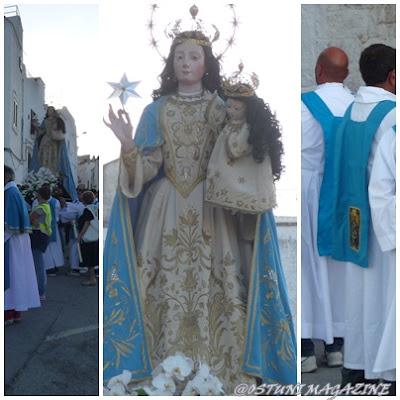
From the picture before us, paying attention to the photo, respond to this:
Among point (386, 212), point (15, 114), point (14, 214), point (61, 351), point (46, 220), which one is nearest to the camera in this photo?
point (386, 212)

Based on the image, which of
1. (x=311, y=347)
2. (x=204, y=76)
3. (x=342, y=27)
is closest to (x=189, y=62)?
(x=204, y=76)

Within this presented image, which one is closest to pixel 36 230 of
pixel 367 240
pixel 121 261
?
pixel 121 261

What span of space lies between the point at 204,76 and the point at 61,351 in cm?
150

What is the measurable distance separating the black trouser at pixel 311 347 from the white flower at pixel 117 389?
2.92ft

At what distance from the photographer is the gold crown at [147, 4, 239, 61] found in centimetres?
416

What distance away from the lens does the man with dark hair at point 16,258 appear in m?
4.44

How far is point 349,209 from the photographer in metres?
4.20

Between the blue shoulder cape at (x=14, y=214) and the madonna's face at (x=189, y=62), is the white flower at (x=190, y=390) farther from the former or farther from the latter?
the madonna's face at (x=189, y=62)

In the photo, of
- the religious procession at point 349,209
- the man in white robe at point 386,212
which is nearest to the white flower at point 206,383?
the religious procession at point 349,209

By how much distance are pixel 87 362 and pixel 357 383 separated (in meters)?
1.29

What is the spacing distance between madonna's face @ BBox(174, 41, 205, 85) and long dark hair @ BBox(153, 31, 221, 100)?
0.02 meters

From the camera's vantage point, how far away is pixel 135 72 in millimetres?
4129

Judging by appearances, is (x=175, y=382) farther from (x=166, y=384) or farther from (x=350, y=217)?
(x=350, y=217)

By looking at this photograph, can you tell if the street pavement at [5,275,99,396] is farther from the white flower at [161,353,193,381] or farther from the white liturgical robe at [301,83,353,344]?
the white liturgical robe at [301,83,353,344]
